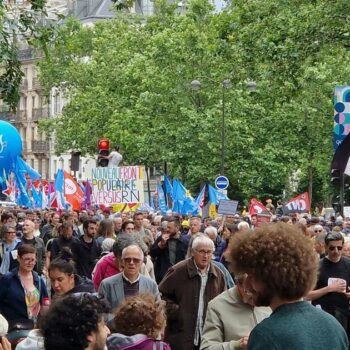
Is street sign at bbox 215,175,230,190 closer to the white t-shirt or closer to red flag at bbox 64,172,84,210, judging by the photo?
red flag at bbox 64,172,84,210

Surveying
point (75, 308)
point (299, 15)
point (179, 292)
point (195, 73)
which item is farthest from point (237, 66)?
point (195, 73)

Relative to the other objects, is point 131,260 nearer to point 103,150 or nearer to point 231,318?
point 231,318

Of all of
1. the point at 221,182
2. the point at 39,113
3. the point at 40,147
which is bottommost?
the point at 221,182

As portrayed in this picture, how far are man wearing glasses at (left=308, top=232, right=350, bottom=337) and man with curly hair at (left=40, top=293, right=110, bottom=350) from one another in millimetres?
7214

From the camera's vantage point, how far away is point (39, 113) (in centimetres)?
13075

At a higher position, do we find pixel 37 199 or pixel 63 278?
pixel 37 199

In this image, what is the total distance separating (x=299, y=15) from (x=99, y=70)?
50.4 metres

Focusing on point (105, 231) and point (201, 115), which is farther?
point (201, 115)

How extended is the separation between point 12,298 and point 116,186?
24.4 metres

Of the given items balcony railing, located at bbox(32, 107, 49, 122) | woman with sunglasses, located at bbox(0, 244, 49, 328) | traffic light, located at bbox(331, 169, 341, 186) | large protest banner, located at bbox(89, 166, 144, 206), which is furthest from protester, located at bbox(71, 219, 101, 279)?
balcony railing, located at bbox(32, 107, 49, 122)

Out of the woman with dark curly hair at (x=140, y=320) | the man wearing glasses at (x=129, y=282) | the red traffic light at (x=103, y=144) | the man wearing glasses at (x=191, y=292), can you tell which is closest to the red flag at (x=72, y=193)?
the red traffic light at (x=103, y=144)

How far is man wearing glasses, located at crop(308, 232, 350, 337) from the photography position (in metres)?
13.5

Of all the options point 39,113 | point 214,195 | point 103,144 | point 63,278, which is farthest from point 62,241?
point 39,113

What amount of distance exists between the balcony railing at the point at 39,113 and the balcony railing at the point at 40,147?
2.27m
